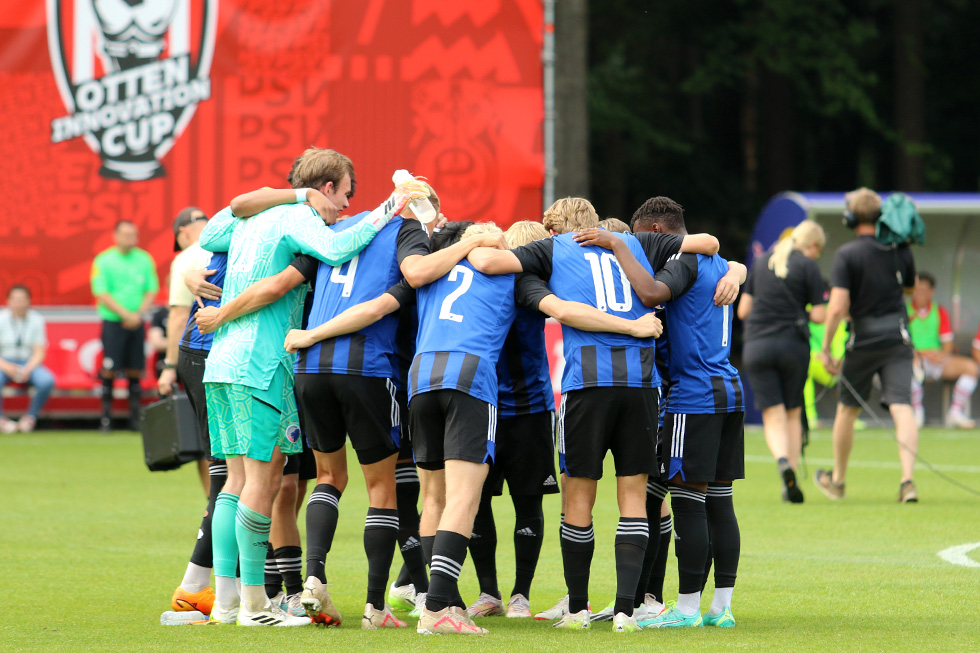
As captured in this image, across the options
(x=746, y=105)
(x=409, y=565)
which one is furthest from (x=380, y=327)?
(x=746, y=105)

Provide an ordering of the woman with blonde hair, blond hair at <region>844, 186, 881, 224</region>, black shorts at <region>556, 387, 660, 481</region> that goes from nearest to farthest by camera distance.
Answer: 1. black shorts at <region>556, 387, 660, 481</region>
2. blond hair at <region>844, 186, 881, 224</region>
3. the woman with blonde hair

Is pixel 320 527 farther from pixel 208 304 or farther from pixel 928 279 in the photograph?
pixel 928 279

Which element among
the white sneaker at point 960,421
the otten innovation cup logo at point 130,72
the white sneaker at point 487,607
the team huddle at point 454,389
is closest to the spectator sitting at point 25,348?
the otten innovation cup logo at point 130,72

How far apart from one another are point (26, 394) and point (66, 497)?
19.2 feet

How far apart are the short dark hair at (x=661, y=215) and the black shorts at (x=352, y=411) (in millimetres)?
1365

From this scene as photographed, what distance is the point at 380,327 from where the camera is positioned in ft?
18.4

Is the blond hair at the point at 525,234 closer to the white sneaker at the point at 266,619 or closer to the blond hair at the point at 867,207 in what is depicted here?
the white sneaker at the point at 266,619

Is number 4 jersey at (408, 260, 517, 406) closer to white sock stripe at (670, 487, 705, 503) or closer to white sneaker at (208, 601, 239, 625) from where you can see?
white sock stripe at (670, 487, 705, 503)

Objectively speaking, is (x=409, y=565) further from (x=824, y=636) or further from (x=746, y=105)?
(x=746, y=105)

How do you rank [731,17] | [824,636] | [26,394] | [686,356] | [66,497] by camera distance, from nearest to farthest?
[824,636] < [686,356] < [66,497] < [26,394] < [731,17]

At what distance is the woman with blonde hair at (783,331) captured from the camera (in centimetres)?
1005

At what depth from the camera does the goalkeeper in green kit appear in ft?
18.0

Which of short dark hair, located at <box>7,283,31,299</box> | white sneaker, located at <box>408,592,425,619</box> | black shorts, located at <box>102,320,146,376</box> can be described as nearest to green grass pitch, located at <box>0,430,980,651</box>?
white sneaker, located at <box>408,592,425,619</box>

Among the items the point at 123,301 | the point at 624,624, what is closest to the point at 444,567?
the point at 624,624
